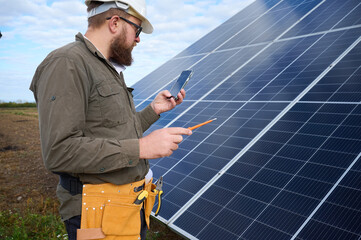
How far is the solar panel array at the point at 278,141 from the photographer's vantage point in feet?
12.4

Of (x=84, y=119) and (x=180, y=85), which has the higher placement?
(x=84, y=119)

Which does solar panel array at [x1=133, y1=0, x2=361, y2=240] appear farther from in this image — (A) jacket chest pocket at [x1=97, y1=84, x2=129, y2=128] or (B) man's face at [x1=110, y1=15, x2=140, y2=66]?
(B) man's face at [x1=110, y1=15, x2=140, y2=66]

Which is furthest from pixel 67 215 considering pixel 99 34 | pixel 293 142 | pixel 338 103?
pixel 338 103

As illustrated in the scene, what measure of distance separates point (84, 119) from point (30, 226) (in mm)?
5149

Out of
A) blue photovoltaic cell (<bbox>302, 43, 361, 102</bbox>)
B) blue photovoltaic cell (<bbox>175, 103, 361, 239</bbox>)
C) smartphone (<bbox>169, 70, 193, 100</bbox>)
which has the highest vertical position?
smartphone (<bbox>169, 70, 193, 100</bbox>)

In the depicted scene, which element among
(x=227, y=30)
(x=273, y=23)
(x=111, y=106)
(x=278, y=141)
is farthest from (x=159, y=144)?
(x=227, y=30)

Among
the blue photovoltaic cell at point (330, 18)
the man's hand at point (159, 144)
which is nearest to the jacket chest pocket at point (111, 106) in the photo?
the man's hand at point (159, 144)

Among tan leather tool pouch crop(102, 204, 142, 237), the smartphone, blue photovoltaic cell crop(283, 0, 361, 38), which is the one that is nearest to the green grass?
tan leather tool pouch crop(102, 204, 142, 237)

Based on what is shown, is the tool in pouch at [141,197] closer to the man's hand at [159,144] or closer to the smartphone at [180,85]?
the man's hand at [159,144]

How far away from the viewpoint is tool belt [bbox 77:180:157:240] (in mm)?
2457

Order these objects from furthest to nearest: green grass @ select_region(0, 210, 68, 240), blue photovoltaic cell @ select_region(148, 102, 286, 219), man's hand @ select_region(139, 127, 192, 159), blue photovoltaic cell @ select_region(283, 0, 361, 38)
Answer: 1. blue photovoltaic cell @ select_region(283, 0, 361, 38)
2. green grass @ select_region(0, 210, 68, 240)
3. blue photovoltaic cell @ select_region(148, 102, 286, 219)
4. man's hand @ select_region(139, 127, 192, 159)

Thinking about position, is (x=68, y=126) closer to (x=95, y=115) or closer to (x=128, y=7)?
(x=95, y=115)

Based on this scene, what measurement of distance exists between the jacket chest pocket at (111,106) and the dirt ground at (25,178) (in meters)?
3.78

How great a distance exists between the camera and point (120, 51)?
8.56 ft
